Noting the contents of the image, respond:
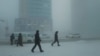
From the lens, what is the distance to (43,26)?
43.7 m

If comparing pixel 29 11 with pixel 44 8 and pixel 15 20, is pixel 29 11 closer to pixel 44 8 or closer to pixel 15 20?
pixel 44 8

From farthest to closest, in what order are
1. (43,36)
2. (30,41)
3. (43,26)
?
1. (43,26)
2. (43,36)
3. (30,41)

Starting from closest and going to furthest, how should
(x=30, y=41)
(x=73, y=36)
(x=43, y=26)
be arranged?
(x=30, y=41) < (x=73, y=36) < (x=43, y=26)

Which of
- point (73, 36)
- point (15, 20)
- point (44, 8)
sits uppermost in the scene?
point (44, 8)

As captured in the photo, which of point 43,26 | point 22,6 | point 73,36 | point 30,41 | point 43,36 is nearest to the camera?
point 30,41

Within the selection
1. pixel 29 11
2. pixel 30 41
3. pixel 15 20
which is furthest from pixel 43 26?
pixel 29 11

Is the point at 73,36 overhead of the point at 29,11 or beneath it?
beneath

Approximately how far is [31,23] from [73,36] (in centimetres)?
1046

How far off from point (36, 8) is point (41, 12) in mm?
2185

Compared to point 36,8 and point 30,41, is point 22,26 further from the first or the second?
point 36,8

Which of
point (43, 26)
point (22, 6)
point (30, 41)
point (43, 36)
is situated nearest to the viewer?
point (30, 41)

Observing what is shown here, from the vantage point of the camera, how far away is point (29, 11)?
6594cm

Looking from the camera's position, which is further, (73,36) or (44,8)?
(44,8)

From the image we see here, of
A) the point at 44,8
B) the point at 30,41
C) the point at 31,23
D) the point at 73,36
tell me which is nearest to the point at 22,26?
the point at 31,23
